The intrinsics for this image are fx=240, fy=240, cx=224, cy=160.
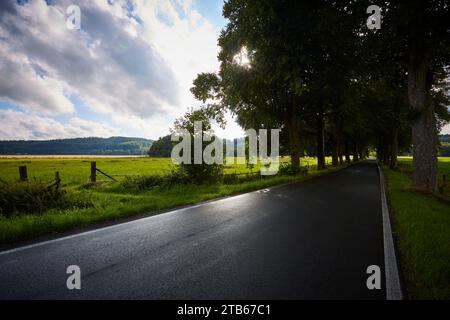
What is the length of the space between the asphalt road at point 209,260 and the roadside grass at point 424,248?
1.43 feet

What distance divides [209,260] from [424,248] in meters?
4.03

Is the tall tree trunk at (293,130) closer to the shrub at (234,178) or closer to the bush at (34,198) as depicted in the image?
the shrub at (234,178)

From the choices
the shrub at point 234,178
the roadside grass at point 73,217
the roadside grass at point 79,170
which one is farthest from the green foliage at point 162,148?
the roadside grass at point 73,217

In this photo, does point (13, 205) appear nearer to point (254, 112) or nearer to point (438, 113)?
point (254, 112)

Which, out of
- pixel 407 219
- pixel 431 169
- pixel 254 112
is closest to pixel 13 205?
pixel 407 219

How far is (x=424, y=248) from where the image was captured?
4.50 m

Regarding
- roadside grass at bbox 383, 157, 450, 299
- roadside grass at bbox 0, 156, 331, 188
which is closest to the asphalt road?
roadside grass at bbox 383, 157, 450, 299

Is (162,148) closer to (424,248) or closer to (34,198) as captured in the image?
(34,198)

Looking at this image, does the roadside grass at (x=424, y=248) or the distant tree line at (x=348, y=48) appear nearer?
the roadside grass at (x=424, y=248)

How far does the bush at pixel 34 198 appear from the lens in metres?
7.57

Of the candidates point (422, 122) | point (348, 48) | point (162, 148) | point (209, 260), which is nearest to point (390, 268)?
point (209, 260)

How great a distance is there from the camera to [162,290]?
314 cm
